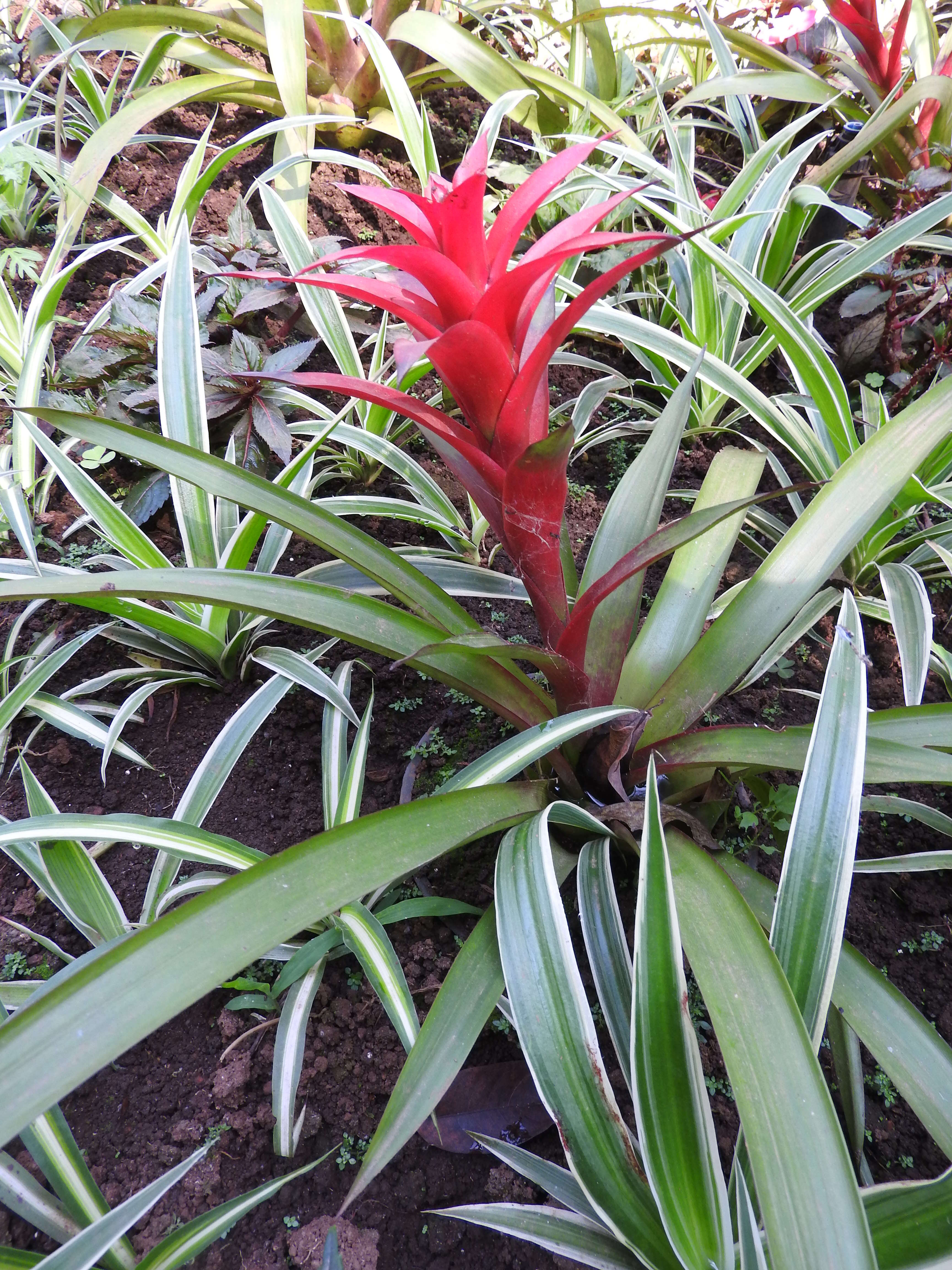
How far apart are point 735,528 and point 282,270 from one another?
1.34m

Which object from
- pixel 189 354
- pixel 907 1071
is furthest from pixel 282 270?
pixel 907 1071

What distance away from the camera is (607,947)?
0.85m

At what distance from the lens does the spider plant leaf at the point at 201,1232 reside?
74 cm

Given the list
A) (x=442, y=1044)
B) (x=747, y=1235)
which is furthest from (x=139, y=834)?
(x=747, y=1235)

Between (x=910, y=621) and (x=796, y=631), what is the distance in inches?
7.0

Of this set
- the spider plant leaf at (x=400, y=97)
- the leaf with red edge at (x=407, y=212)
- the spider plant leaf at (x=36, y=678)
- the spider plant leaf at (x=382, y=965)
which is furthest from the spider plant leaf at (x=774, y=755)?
the spider plant leaf at (x=400, y=97)

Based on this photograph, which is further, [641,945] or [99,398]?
Result: [99,398]

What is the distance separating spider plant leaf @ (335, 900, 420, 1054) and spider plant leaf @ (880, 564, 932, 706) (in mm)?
811

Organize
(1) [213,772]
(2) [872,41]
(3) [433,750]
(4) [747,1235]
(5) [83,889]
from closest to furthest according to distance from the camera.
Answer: (4) [747,1235]
(5) [83,889]
(1) [213,772]
(3) [433,750]
(2) [872,41]

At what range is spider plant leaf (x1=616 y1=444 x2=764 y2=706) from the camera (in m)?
1.00

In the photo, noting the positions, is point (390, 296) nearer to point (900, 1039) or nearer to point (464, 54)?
point (900, 1039)

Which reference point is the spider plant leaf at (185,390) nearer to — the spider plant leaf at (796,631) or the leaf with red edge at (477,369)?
the leaf with red edge at (477,369)

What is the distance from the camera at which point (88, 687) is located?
124cm

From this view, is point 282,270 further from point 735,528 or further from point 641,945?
point 641,945
